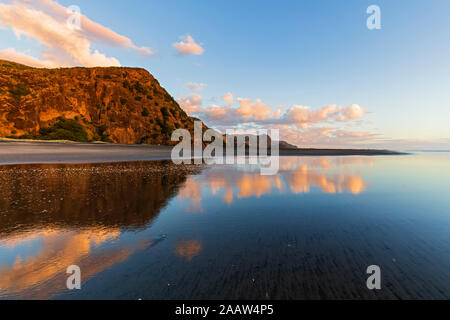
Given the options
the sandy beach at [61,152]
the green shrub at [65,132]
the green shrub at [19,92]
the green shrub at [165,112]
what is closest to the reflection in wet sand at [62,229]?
the sandy beach at [61,152]

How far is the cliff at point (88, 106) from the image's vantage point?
4712 cm

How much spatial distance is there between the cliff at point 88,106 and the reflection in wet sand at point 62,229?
4927 cm

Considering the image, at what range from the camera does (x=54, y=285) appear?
2.85m

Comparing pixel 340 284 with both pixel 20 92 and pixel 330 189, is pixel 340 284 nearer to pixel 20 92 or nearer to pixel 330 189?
pixel 330 189

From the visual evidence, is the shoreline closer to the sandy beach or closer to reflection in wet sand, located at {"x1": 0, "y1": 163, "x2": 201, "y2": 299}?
the sandy beach

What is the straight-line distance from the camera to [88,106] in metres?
59.9

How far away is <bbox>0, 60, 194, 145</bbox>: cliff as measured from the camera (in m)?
47.1

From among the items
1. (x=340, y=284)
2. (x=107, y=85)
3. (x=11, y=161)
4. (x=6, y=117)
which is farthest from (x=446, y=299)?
(x=107, y=85)

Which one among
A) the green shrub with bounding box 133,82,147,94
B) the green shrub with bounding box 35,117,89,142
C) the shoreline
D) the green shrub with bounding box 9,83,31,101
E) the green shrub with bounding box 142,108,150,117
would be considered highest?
the green shrub with bounding box 133,82,147,94

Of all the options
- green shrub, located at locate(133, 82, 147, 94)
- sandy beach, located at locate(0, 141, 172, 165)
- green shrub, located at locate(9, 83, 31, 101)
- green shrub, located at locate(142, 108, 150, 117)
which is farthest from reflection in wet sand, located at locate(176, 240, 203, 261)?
green shrub, located at locate(133, 82, 147, 94)

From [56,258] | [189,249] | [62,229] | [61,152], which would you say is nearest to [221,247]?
[189,249]

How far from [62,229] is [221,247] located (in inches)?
154

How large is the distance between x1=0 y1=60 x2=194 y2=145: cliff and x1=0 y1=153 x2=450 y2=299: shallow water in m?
52.2

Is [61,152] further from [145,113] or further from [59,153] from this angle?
[145,113]
